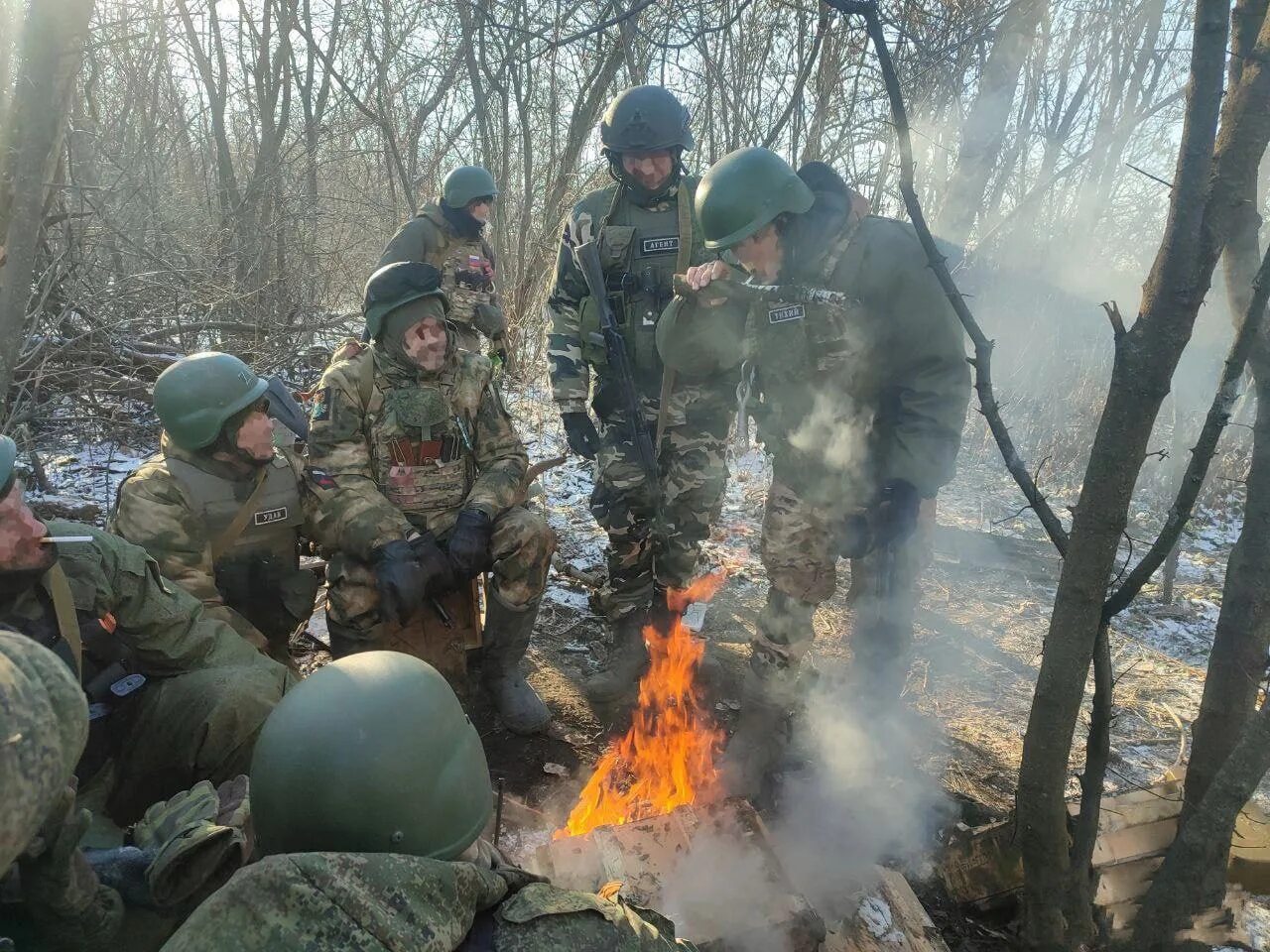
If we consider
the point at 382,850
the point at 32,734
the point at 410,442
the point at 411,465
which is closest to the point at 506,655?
the point at 411,465

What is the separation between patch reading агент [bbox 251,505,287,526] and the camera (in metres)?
3.29

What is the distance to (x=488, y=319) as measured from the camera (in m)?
6.34

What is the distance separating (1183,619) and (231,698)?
5.89 m

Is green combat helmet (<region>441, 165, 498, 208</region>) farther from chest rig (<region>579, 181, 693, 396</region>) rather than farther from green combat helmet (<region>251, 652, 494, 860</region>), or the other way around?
green combat helmet (<region>251, 652, 494, 860</region>)

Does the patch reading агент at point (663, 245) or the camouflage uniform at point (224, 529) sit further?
the patch reading агент at point (663, 245)

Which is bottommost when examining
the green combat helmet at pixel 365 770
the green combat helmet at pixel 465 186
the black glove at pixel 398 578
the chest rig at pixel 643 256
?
the black glove at pixel 398 578

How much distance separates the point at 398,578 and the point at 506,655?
755 millimetres

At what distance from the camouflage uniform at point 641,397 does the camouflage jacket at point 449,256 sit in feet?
6.13

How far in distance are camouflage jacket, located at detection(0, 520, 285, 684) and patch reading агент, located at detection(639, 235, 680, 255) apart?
275 cm

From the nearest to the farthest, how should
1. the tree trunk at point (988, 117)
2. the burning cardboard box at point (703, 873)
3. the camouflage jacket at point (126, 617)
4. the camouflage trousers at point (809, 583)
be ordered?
the burning cardboard box at point (703, 873)
the camouflage jacket at point (126, 617)
the camouflage trousers at point (809, 583)
the tree trunk at point (988, 117)

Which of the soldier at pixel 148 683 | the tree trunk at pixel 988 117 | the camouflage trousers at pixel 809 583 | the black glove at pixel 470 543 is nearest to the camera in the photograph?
the soldier at pixel 148 683

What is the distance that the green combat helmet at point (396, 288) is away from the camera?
3.44 m

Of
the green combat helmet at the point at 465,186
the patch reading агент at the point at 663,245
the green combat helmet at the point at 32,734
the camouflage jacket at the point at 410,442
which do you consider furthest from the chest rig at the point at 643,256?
the green combat helmet at the point at 32,734

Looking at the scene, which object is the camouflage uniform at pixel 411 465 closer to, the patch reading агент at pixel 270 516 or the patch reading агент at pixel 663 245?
the patch reading агент at pixel 270 516
